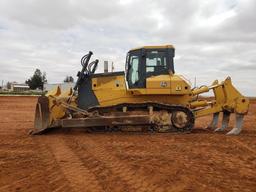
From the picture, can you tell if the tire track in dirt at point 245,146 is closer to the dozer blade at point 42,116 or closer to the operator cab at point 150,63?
the operator cab at point 150,63

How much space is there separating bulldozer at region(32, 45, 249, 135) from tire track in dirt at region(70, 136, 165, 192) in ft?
8.92

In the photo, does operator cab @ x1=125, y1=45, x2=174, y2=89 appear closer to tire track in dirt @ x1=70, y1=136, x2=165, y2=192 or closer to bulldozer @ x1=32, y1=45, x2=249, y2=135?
bulldozer @ x1=32, y1=45, x2=249, y2=135

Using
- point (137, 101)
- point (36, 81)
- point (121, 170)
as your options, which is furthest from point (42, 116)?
point (36, 81)

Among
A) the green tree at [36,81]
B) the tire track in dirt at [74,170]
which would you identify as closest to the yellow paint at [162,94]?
the tire track in dirt at [74,170]

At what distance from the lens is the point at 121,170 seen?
7656 millimetres

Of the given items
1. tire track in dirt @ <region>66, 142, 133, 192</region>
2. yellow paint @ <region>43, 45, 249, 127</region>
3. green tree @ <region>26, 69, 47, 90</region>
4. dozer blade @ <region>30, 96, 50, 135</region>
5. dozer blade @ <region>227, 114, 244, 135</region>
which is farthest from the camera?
green tree @ <region>26, 69, 47, 90</region>

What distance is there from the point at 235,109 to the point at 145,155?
563 cm

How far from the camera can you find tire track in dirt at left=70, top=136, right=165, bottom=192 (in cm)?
648

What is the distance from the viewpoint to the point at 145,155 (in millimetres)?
9289

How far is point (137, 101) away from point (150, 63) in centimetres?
137

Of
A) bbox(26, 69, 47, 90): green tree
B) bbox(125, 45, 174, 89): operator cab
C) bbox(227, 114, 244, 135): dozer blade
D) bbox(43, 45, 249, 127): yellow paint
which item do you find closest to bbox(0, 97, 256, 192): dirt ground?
bbox(227, 114, 244, 135): dozer blade

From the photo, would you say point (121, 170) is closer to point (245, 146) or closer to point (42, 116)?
point (245, 146)

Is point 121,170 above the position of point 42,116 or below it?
below

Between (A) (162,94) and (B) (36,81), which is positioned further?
(B) (36,81)
